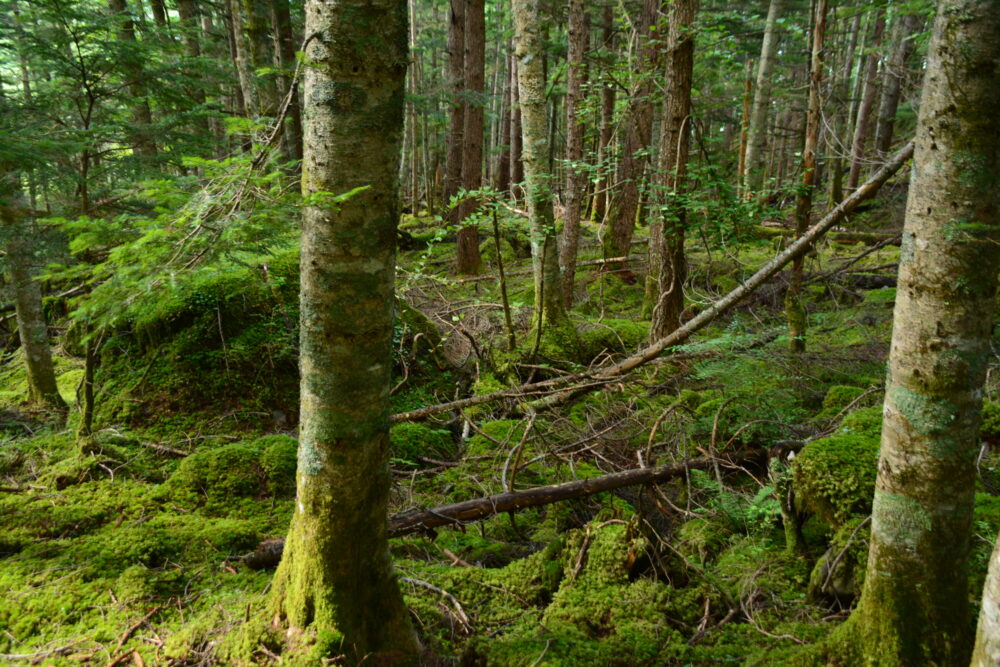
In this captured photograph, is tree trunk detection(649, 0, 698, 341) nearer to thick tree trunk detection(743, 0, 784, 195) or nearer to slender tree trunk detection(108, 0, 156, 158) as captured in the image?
slender tree trunk detection(108, 0, 156, 158)

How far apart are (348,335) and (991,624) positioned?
2348 millimetres

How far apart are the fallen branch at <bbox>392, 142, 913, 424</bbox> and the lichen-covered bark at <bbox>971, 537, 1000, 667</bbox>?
368 centimetres

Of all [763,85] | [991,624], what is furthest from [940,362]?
[763,85]

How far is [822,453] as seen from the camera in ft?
11.5

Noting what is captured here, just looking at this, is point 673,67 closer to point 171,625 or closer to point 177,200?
point 177,200

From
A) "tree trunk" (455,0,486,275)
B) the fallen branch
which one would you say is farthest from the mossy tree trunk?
"tree trunk" (455,0,486,275)

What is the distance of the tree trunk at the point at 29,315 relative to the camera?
5465mm

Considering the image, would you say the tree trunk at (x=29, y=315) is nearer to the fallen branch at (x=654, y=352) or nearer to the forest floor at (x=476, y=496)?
the forest floor at (x=476, y=496)

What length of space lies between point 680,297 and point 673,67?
2.74m

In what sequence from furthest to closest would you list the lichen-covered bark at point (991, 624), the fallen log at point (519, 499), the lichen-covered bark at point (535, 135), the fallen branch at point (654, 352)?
1. the lichen-covered bark at point (535, 135)
2. the fallen branch at point (654, 352)
3. the fallen log at point (519, 499)
4. the lichen-covered bark at point (991, 624)

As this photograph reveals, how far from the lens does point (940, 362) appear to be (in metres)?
2.13

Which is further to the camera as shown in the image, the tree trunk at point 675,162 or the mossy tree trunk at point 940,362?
the tree trunk at point 675,162

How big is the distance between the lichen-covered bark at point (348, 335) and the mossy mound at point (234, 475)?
2000 millimetres

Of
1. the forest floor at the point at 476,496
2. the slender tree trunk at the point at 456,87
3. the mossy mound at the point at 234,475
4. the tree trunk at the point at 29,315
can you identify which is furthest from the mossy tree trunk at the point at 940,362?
the slender tree trunk at the point at 456,87
